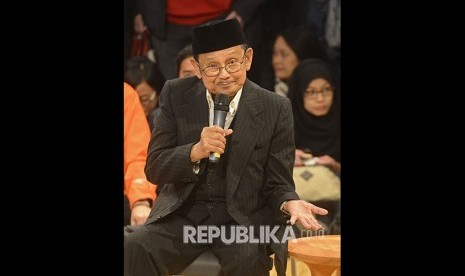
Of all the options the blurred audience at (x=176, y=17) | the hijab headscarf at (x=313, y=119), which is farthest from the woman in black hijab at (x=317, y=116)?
the blurred audience at (x=176, y=17)

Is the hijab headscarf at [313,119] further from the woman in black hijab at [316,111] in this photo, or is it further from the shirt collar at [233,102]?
the shirt collar at [233,102]

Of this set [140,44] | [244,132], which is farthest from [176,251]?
[140,44]

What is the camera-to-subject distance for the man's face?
458 cm

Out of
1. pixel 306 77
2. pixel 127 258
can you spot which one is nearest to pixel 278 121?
pixel 306 77

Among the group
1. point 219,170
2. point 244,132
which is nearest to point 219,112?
point 244,132

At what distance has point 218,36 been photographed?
15.0 ft

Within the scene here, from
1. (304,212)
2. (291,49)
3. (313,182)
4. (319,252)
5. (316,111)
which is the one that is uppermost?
(291,49)

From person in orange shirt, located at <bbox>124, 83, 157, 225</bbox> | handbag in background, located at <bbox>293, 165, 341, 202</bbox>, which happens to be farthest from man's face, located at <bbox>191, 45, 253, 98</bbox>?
handbag in background, located at <bbox>293, 165, 341, 202</bbox>

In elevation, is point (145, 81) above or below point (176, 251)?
above

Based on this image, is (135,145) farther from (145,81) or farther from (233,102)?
(233,102)

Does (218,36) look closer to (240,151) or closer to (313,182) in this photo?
(240,151)

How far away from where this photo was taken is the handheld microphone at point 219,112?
4.55m

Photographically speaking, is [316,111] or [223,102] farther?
[316,111]

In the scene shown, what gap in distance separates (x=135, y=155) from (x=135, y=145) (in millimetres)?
48
